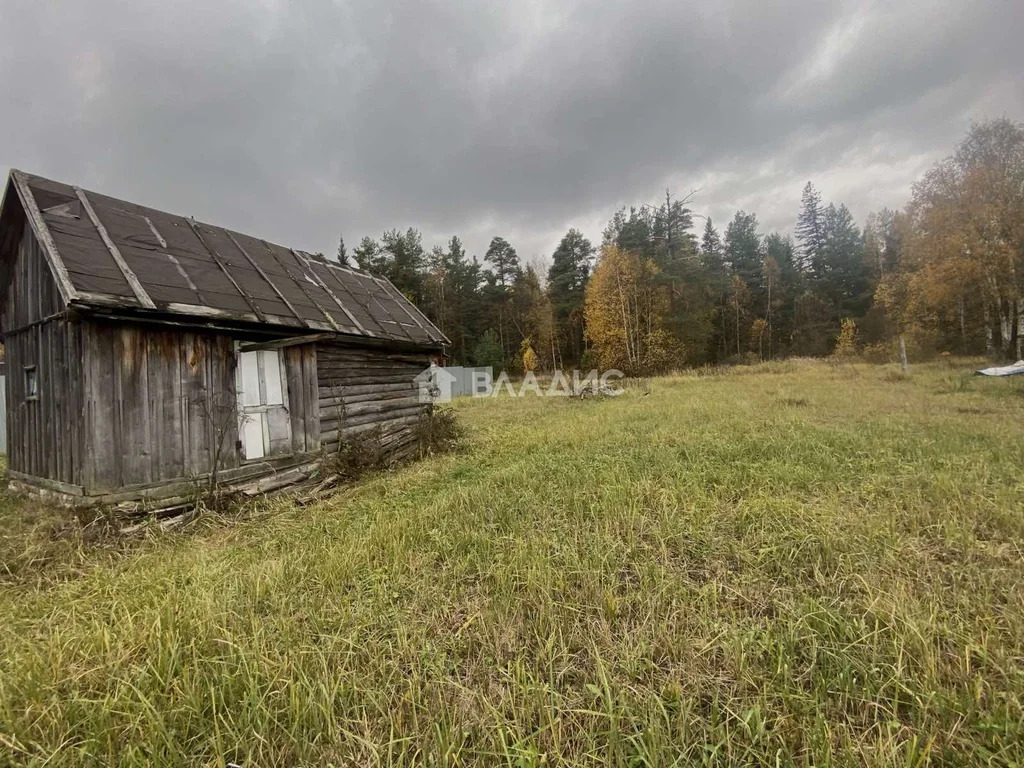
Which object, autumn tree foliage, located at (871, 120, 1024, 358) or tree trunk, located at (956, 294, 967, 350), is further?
tree trunk, located at (956, 294, 967, 350)

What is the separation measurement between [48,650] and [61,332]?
220 inches

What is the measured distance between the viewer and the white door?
6.69 m

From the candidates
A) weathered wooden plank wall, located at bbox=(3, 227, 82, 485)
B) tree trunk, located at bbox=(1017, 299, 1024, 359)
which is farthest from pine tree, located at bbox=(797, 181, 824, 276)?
weathered wooden plank wall, located at bbox=(3, 227, 82, 485)

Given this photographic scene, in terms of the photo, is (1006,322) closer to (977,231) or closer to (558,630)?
(977,231)

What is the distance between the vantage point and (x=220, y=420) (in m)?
6.34

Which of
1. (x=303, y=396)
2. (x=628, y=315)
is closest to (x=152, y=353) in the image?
(x=303, y=396)

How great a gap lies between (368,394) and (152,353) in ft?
13.3

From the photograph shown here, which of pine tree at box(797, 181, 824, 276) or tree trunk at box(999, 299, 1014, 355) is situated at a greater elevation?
pine tree at box(797, 181, 824, 276)

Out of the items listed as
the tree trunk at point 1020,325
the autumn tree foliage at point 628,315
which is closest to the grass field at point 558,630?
the tree trunk at point 1020,325

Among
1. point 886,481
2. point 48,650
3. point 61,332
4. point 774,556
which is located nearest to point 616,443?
point 886,481

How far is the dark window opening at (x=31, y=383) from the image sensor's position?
6477mm

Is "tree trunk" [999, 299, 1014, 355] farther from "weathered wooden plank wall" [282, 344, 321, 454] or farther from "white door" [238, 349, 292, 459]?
"white door" [238, 349, 292, 459]

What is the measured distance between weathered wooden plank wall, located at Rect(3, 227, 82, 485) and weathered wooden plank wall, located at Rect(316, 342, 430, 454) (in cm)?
330

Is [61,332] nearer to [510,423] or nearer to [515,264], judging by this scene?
[510,423]
